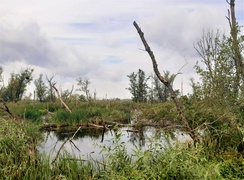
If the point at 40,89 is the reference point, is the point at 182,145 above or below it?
below

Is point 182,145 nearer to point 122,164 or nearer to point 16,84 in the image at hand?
point 122,164

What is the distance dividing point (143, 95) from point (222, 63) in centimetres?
2027

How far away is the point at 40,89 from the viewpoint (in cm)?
3094

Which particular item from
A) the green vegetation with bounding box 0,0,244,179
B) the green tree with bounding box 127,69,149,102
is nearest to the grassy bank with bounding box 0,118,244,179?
the green vegetation with bounding box 0,0,244,179

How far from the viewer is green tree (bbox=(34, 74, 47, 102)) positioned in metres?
30.5

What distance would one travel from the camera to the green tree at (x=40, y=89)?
3050 centimetres

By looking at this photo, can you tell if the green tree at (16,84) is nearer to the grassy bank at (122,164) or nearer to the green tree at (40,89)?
the green tree at (40,89)

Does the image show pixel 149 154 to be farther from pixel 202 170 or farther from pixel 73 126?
pixel 73 126

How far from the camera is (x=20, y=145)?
641 cm

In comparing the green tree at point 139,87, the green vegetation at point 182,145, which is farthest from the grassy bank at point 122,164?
the green tree at point 139,87

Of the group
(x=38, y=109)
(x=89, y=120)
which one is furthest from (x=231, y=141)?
(x=38, y=109)

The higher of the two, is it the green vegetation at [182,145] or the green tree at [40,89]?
the green tree at [40,89]

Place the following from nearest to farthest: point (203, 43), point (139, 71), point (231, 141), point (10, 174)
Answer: point (10, 174)
point (231, 141)
point (203, 43)
point (139, 71)

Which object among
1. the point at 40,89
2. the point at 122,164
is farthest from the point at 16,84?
the point at 122,164
